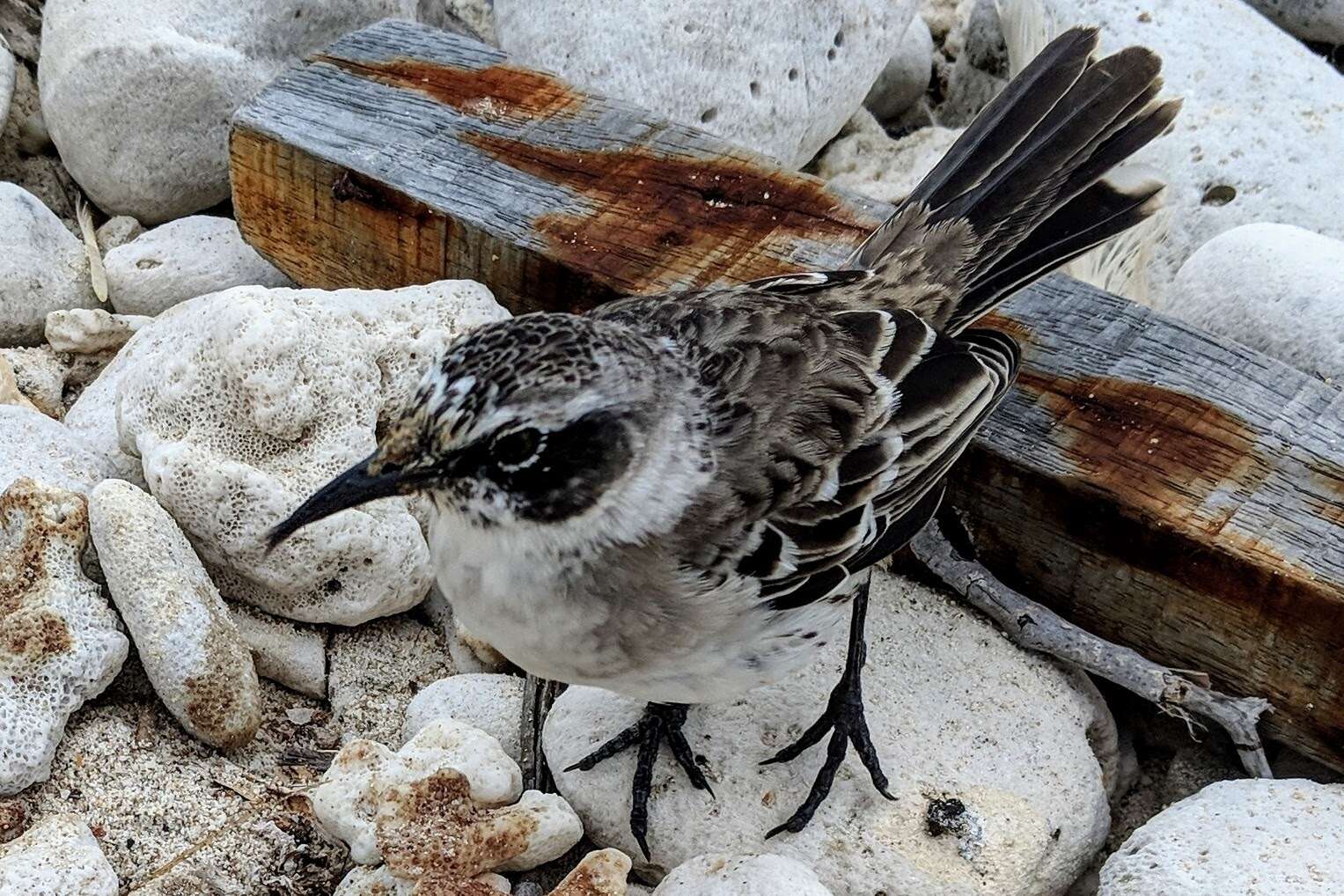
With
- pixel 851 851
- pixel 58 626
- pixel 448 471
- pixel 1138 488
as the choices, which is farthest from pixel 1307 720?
pixel 58 626

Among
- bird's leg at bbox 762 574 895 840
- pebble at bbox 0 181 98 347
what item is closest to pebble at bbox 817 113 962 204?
bird's leg at bbox 762 574 895 840

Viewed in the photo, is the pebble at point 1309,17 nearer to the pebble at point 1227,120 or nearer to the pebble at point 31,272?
the pebble at point 1227,120

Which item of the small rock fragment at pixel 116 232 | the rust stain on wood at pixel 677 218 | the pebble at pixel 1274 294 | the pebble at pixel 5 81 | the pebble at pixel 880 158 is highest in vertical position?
the pebble at pixel 1274 294

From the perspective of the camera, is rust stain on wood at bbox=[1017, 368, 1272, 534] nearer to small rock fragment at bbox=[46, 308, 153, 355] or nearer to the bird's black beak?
the bird's black beak

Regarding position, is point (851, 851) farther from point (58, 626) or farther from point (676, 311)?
point (58, 626)

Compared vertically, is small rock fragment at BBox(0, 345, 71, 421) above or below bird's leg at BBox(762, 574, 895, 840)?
below

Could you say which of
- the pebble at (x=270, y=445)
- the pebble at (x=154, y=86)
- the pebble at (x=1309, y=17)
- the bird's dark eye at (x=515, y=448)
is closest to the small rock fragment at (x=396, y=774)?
the pebble at (x=270, y=445)
